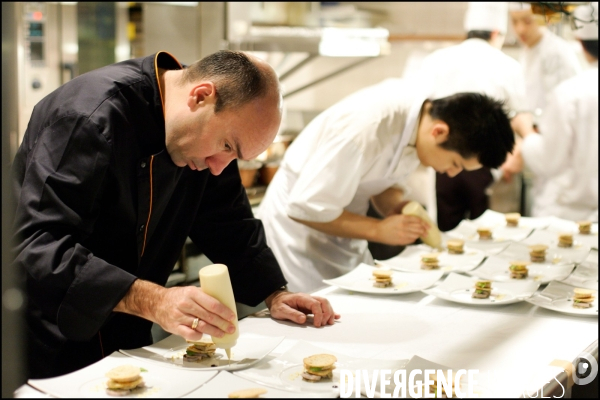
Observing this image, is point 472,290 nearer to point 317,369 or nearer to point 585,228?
point 317,369

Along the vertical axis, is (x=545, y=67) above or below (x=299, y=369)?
above

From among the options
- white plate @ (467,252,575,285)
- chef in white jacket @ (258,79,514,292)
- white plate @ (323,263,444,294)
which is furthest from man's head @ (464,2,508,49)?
white plate @ (323,263,444,294)

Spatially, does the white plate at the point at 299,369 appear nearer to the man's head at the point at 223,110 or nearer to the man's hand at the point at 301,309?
the man's hand at the point at 301,309

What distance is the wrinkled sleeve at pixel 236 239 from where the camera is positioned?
199 centimetres

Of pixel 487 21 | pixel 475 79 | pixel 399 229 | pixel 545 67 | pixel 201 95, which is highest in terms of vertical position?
pixel 487 21

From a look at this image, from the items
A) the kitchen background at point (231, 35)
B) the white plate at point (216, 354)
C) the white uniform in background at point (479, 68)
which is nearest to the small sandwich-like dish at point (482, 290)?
the white plate at point (216, 354)

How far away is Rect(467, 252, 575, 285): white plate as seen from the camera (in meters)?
2.38

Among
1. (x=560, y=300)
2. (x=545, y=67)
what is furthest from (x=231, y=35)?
(x=545, y=67)

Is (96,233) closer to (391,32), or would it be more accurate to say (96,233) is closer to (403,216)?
(403,216)

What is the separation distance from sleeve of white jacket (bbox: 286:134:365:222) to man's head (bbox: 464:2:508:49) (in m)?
2.52

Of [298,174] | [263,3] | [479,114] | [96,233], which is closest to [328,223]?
[298,174]

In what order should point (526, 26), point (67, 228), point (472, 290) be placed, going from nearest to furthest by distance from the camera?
point (67, 228), point (472, 290), point (526, 26)

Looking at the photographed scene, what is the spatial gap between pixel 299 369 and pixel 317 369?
0.07 meters

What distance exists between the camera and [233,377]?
1.41 m
